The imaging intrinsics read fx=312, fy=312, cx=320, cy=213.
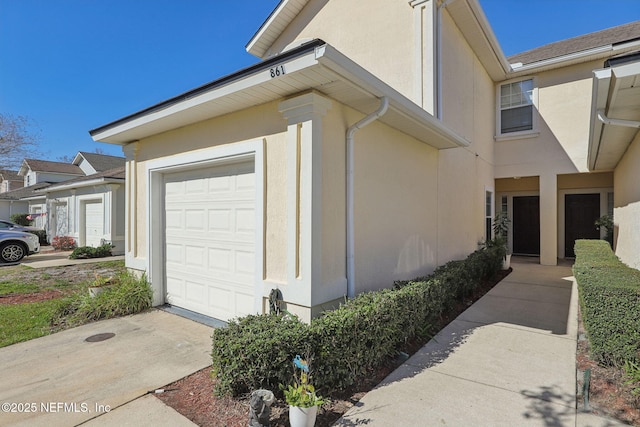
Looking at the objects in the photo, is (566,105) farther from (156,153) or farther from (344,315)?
(156,153)

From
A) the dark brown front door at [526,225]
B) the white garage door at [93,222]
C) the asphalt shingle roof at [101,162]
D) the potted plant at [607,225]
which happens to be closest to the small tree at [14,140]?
the asphalt shingle roof at [101,162]

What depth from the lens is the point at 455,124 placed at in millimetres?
7605

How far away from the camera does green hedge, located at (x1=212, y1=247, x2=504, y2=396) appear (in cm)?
279

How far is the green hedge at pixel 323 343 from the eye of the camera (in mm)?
2791

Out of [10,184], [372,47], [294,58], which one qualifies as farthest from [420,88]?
[10,184]

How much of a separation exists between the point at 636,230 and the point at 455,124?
3984 millimetres

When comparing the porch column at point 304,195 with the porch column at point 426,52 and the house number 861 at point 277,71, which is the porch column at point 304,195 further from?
the porch column at point 426,52

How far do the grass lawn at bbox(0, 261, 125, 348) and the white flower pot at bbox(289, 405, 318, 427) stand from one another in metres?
4.51

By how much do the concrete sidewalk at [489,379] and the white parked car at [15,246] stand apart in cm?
1511

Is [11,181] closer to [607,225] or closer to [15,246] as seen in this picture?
[15,246]

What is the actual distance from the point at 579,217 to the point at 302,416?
538 inches

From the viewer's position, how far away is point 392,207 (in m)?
5.19

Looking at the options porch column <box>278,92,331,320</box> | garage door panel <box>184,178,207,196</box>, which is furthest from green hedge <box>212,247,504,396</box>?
garage door panel <box>184,178,207,196</box>

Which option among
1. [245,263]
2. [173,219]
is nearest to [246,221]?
[245,263]
